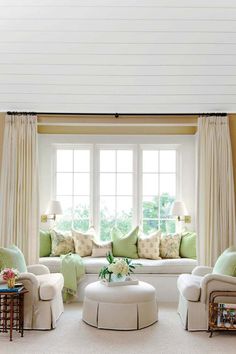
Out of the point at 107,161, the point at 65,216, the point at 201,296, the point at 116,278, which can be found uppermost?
the point at 107,161

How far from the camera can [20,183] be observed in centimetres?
680

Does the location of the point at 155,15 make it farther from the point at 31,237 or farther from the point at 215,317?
the point at 31,237

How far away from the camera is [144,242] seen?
23.7 ft

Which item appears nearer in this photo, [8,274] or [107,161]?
[8,274]

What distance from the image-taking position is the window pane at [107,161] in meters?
7.73

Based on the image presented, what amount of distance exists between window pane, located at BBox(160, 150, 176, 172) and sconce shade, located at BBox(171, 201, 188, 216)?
2.05 feet

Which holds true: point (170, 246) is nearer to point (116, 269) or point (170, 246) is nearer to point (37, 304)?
point (116, 269)

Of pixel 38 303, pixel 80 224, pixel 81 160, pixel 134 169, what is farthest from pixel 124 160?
pixel 38 303

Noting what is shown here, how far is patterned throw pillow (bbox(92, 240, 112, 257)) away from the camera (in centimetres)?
721

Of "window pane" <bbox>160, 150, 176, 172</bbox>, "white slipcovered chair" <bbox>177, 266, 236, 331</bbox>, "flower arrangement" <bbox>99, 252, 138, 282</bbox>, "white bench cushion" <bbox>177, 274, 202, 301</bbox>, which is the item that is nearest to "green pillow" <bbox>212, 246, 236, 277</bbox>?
"white slipcovered chair" <bbox>177, 266, 236, 331</bbox>

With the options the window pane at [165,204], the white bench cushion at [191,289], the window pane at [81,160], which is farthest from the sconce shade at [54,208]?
the white bench cushion at [191,289]

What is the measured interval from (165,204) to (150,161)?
0.72 meters

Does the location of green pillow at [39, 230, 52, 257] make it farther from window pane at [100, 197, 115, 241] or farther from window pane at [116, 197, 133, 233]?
window pane at [116, 197, 133, 233]

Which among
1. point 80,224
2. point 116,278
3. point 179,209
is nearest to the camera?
point 116,278
